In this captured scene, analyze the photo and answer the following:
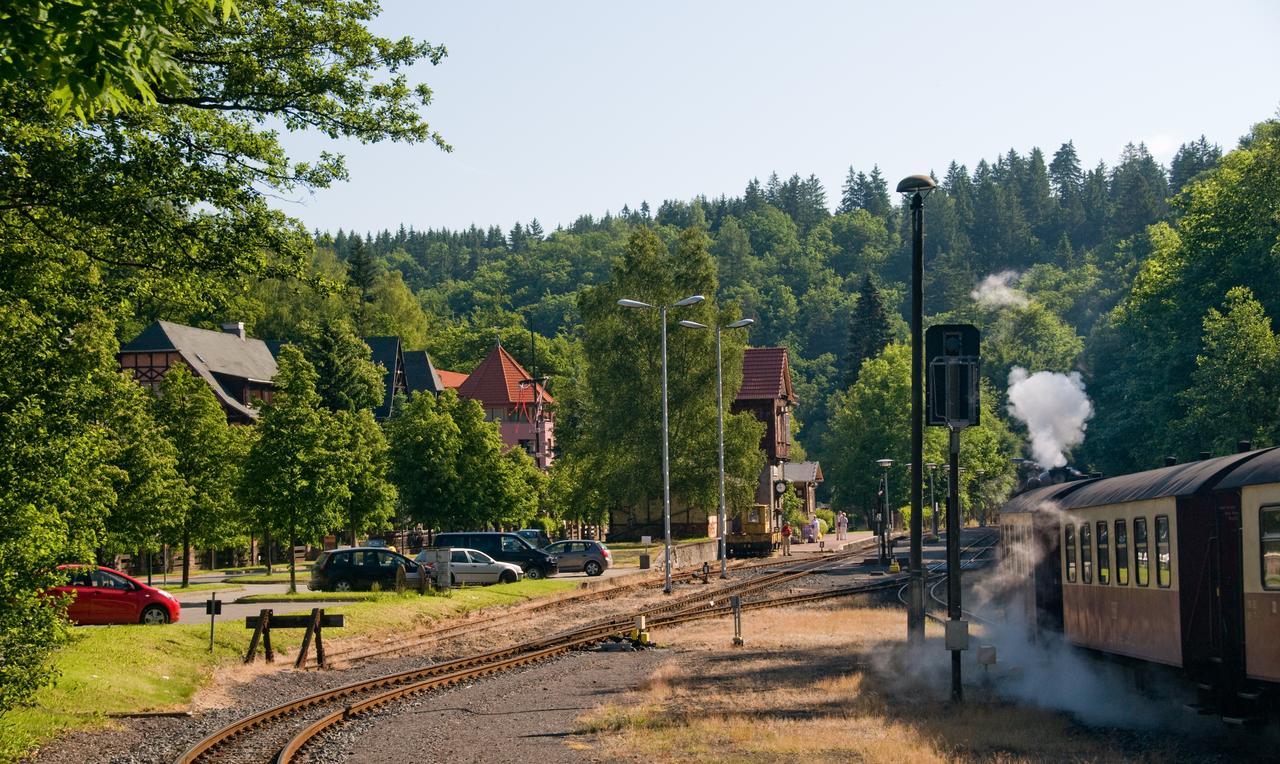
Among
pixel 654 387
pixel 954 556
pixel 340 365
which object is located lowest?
pixel 954 556

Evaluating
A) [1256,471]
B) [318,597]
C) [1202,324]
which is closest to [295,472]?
[318,597]

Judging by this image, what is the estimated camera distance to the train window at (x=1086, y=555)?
19.9 meters

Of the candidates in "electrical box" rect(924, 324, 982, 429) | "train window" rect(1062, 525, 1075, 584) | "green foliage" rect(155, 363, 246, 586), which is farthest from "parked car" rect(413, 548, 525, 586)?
"electrical box" rect(924, 324, 982, 429)

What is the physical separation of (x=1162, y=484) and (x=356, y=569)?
1105 inches

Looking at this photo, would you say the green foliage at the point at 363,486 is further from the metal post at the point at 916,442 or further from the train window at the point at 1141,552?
the train window at the point at 1141,552

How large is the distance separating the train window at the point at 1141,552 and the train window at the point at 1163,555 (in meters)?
0.37

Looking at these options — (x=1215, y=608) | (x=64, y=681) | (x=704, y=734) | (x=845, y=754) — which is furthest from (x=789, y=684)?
(x=64, y=681)

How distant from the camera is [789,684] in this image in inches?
872

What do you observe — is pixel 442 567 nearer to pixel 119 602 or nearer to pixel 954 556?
pixel 119 602

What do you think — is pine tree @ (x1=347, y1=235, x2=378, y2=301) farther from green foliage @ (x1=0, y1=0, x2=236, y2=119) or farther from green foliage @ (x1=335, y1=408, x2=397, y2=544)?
green foliage @ (x1=0, y1=0, x2=236, y2=119)

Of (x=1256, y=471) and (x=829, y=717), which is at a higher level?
(x=1256, y=471)

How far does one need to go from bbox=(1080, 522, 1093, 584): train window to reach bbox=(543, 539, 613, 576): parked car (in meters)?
35.8

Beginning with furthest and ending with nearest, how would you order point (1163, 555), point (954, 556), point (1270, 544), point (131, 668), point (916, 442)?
1. point (916, 442)
2. point (131, 668)
3. point (954, 556)
4. point (1163, 555)
5. point (1270, 544)

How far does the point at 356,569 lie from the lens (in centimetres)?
4019
